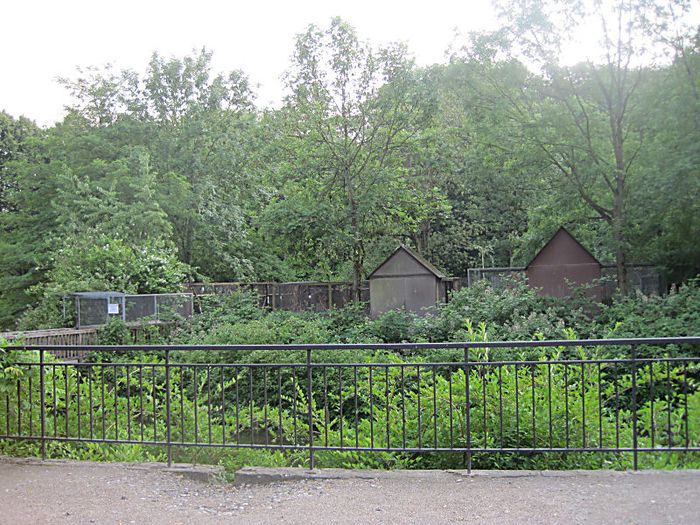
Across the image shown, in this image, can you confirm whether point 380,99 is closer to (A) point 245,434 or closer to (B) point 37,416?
(A) point 245,434

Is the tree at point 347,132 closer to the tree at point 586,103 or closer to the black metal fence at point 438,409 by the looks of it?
the tree at point 586,103

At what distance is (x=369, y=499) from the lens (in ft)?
16.4

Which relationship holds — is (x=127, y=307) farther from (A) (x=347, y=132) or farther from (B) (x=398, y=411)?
(B) (x=398, y=411)

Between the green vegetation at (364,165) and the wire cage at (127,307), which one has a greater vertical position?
the green vegetation at (364,165)

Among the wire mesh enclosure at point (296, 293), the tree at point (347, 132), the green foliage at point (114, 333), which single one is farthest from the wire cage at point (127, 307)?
the tree at point (347, 132)


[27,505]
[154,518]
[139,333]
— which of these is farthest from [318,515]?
[139,333]

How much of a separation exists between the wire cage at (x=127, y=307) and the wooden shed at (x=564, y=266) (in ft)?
34.9

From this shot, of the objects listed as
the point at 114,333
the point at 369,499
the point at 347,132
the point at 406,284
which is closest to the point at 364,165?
the point at 347,132

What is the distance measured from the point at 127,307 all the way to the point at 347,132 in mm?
8788

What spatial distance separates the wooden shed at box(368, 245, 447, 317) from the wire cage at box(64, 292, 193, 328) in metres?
6.18

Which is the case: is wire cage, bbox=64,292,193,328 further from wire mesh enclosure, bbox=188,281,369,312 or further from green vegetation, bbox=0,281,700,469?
green vegetation, bbox=0,281,700,469

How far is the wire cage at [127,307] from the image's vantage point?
65.0 feet

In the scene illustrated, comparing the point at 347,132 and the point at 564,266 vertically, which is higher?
the point at 347,132

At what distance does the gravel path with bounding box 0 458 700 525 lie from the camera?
180 inches
